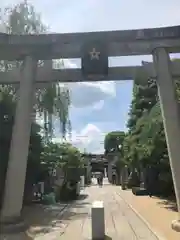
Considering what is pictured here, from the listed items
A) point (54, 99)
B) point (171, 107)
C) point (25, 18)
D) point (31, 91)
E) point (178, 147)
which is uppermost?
point (25, 18)

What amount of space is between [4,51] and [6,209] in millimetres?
4841

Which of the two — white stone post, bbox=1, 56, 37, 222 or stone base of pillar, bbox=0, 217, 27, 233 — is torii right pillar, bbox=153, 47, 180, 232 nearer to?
white stone post, bbox=1, 56, 37, 222

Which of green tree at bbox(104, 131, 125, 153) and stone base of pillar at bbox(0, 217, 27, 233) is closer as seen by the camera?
stone base of pillar at bbox(0, 217, 27, 233)

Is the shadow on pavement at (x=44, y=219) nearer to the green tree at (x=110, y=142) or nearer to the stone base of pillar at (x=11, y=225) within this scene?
the stone base of pillar at (x=11, y=225)

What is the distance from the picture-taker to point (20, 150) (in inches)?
468

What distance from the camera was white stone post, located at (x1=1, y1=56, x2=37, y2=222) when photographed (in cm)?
1164

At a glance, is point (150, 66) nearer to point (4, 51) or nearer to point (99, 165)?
point (4, 51)

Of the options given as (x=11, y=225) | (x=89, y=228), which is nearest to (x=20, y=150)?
(x=11, y=225)

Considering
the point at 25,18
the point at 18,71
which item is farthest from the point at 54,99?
the point at 18,71

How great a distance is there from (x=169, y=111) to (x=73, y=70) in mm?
3218

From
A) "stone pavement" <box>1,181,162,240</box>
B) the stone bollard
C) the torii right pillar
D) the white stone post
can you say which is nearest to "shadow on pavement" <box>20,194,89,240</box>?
"stone pavement" <box>1,181,162,240</box>

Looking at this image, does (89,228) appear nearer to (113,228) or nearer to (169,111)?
(113,228)

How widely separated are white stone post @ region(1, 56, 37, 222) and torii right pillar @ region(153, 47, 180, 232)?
3.88 meters

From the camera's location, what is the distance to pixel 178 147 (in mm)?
11250
